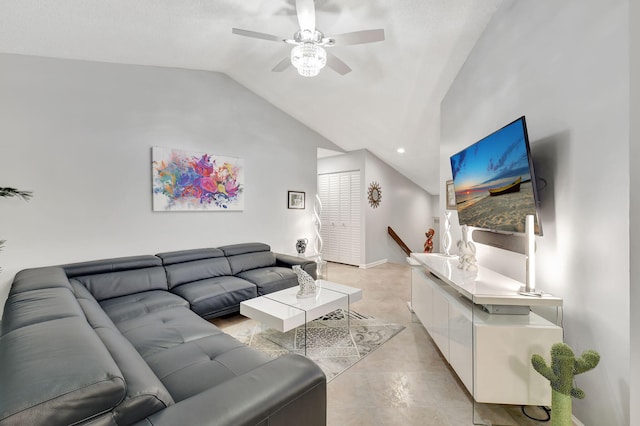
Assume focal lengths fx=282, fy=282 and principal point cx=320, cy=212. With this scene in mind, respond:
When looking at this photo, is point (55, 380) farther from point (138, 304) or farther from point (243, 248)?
point (243, 248)

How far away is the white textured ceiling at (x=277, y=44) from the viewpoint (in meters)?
2.21

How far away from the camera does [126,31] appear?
2.47 metres

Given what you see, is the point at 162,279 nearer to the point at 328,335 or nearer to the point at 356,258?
the point at 328,335

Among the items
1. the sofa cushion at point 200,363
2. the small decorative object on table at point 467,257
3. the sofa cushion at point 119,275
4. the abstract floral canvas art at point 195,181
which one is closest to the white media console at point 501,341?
the small decorative object on table at point 467,257

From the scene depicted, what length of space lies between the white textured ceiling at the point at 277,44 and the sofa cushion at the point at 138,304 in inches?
89.7

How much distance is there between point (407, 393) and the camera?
5.94 feet

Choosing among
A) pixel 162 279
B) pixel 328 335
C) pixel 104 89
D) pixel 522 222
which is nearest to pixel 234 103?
pixel 104 89


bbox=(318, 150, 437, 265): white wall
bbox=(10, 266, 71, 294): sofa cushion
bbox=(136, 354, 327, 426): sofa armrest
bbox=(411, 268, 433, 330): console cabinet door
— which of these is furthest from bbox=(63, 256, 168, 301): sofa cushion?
bbox=(318, 150, 437, 265): white wall

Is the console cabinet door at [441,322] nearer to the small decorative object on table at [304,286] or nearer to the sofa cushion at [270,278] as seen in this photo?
the small decorative object on table at [304,286]

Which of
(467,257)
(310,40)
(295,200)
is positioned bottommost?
(467,257)

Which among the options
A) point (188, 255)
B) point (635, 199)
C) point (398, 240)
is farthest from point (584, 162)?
point (398, 240)

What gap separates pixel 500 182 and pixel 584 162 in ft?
1.65

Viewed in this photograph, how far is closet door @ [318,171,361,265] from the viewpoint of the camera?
5.68 metres

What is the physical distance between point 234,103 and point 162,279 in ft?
8.09
